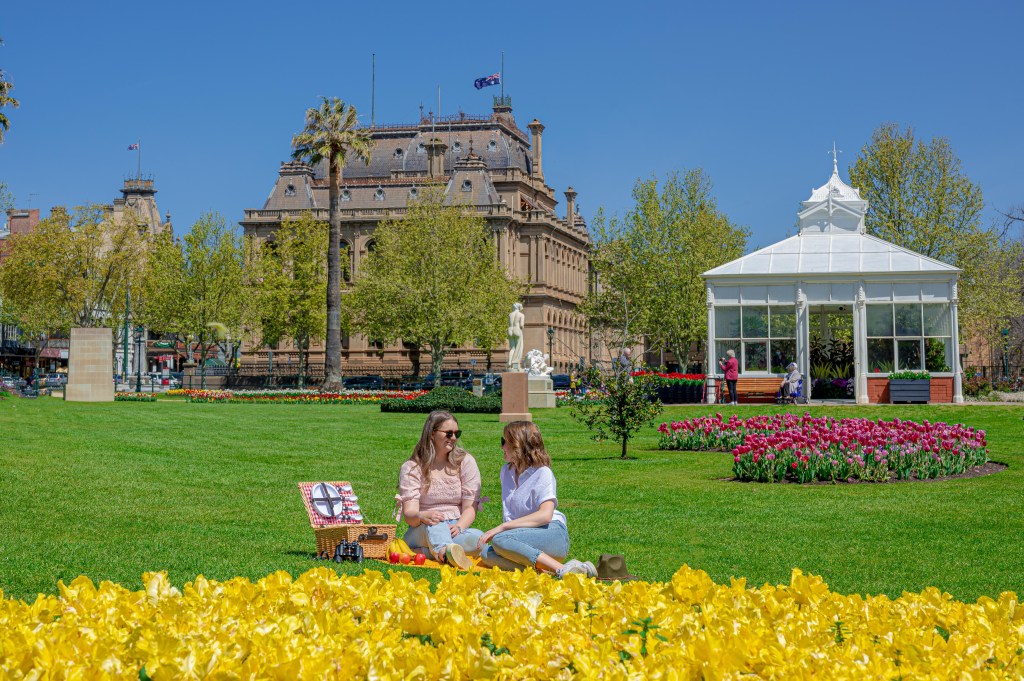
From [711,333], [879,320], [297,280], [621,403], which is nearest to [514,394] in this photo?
[621,403]

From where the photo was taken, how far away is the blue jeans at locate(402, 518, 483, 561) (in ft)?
28.8

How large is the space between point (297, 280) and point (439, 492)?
62296 mm

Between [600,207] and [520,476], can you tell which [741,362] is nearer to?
[600,207]

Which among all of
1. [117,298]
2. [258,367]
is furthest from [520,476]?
[258,367]

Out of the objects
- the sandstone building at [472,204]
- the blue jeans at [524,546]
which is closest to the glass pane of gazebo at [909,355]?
the blue jeans at [524,546]

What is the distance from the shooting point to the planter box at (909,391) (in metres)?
33.0

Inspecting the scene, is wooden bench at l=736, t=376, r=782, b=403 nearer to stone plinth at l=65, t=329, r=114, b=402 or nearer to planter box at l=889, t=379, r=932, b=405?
planter box at l=889, t=379, r=932, b=405

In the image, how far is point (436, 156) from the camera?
9225 cm

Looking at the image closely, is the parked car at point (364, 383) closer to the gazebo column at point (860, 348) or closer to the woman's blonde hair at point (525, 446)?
the gazebo column at point (860, 348)

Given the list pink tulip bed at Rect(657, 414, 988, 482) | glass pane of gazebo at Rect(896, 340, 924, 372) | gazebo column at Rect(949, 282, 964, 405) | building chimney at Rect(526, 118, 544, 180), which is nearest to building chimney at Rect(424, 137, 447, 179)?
building chimney at Rect(526, 118, 544, 180)

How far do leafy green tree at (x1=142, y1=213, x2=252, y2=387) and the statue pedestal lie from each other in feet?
104

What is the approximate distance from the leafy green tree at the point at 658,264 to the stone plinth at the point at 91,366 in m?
26.9

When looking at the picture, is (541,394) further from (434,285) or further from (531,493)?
(531,493)

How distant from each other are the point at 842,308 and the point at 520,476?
1160 inches
